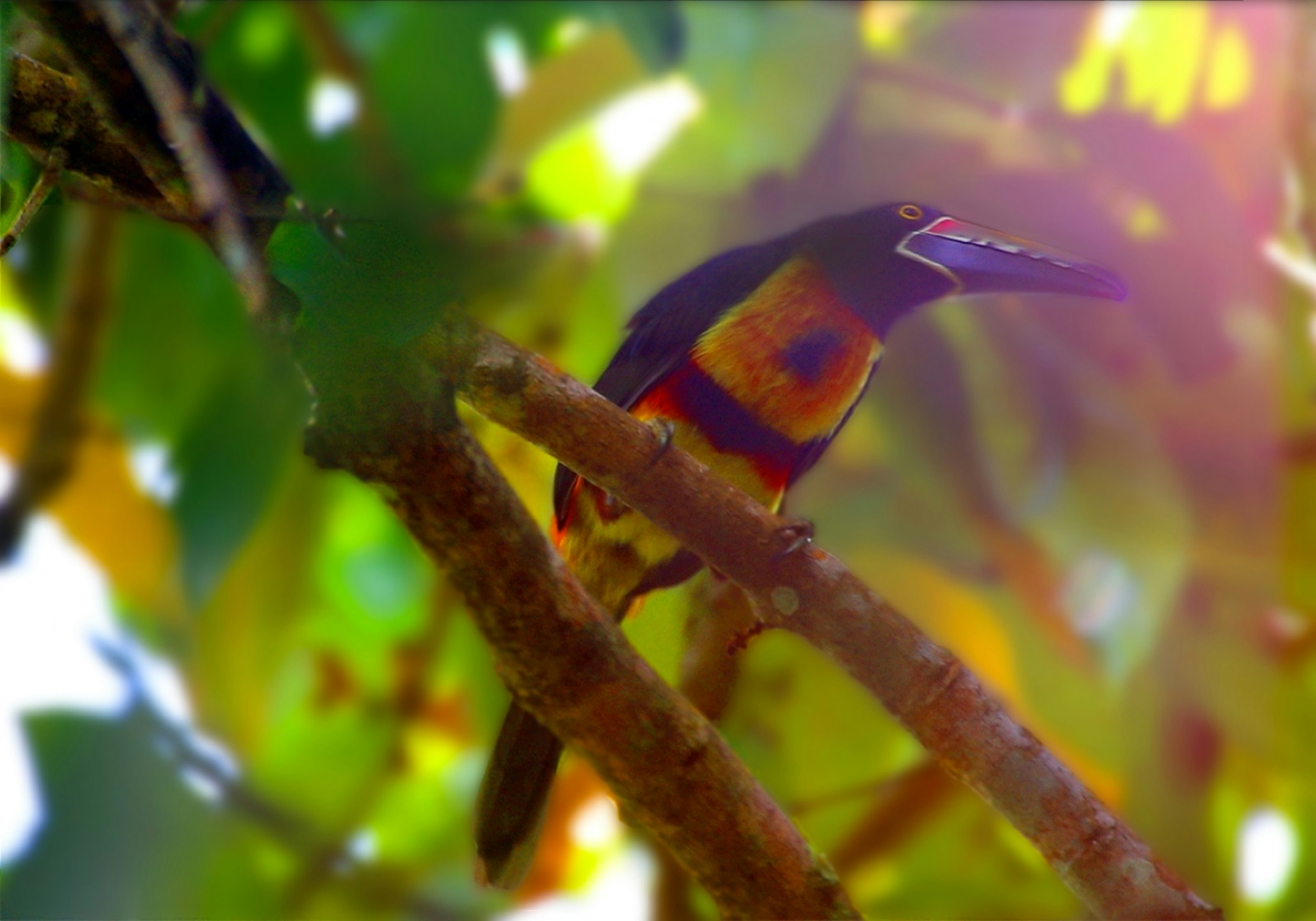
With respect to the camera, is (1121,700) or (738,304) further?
(1121,700)

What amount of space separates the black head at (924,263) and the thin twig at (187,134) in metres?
0.69

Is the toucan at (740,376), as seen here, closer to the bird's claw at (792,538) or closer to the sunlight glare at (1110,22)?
the bird's claw at (792,538)

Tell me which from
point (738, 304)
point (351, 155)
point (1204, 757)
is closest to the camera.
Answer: point (738, 304)

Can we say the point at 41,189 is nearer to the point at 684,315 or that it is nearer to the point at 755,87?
the point at 684,315

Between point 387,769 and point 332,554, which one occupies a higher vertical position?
point 332,554

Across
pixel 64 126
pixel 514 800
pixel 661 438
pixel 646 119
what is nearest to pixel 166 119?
pixel 64 126

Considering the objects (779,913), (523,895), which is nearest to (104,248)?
(523,895)

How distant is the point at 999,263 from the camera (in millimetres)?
1366

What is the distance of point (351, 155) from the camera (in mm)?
2107

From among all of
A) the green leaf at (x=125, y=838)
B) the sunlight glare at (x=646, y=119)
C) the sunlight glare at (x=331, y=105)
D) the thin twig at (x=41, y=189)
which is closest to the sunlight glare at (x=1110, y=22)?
the sunlight glare at (x=646, y=119)

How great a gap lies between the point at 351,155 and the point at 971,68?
39.2 inches

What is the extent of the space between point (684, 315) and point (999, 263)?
35 centimetres

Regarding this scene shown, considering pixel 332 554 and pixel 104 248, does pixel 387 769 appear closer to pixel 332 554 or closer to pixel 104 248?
pixel 332 554

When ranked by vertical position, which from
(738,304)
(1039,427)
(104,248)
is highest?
(104,248)
